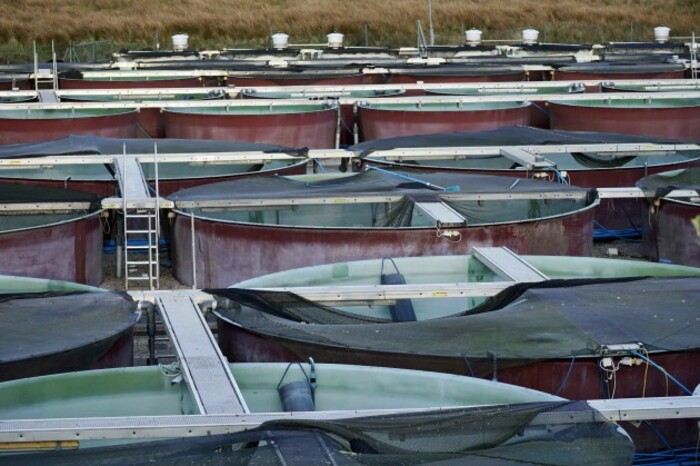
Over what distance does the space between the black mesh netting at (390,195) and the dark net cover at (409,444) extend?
722 centimetres

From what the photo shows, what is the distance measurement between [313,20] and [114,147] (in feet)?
125

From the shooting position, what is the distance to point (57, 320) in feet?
36.5

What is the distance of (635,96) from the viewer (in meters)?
26.3

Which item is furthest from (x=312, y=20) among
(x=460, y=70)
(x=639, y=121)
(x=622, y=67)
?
(x=639, y=121)

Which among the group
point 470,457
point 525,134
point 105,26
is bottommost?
point 470,457

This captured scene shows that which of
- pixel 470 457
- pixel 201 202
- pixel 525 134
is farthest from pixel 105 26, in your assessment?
pixel 470 457

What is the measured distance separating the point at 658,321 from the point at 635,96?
52.5 feet

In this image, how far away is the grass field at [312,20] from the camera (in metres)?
55.9

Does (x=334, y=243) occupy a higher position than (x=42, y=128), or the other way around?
(x=42, y=128)

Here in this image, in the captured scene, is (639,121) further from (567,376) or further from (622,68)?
(567,376)

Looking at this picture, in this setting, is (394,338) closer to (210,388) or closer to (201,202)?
(210,388)

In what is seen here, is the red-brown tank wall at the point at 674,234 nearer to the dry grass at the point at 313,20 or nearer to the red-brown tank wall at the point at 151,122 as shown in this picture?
the red-brown tank wall at the point at 151,122

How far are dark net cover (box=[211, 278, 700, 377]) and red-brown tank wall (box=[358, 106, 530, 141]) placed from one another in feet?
38.9

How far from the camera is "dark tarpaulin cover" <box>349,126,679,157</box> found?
2092 cm
